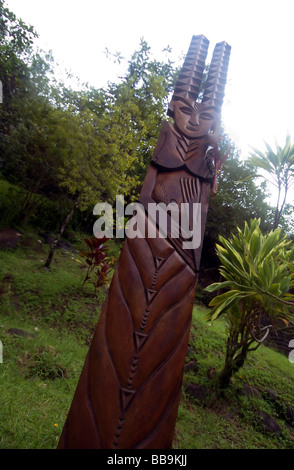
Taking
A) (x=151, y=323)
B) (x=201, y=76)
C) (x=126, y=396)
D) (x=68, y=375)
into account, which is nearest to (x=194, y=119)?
(x=201, y=76)

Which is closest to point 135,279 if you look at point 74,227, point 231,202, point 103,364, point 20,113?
point 103,364

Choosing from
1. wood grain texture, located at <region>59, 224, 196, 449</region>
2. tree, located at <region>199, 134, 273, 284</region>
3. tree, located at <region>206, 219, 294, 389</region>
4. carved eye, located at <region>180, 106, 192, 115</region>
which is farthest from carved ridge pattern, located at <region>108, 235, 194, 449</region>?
tree, located at <region>199, 134, 273, 284</region>

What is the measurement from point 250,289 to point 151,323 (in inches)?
80.3

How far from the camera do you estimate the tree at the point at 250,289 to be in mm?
2734

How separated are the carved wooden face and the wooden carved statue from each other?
11 millimetres

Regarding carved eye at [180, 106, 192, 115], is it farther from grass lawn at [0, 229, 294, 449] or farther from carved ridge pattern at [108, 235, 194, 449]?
grass lawn at [0, 229, 294, 449]

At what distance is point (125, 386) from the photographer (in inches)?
39.0

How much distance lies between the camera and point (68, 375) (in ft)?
9.07

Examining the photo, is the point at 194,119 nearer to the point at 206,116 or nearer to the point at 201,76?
the point at 206,116

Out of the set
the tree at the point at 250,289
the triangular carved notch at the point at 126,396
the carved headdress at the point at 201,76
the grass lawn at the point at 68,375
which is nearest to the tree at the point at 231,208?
the grass lawn at the point at 68,375

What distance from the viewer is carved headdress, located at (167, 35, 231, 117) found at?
161cm
